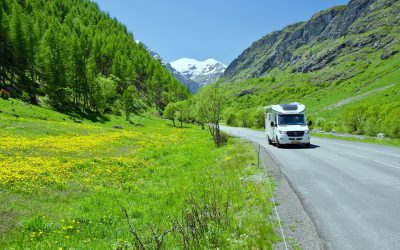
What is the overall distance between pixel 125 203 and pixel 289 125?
21.6 m

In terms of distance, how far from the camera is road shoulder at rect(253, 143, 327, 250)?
26.4ft

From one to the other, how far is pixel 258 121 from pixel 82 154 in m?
83.3

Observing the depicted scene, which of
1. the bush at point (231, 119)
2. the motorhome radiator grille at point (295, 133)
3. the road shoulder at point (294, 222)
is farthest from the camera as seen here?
the bush at point (231, 119)

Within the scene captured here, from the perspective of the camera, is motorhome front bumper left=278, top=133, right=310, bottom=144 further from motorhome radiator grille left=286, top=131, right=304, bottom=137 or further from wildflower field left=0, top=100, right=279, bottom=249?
wildflower field left=0, top=100, right=279, bottom=249

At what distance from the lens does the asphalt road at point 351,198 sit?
27.9 feet

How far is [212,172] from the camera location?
67.5 feet

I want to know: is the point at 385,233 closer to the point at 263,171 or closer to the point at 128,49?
the point at 263,171

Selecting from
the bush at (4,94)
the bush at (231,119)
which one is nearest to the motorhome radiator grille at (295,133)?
the bush at (4,94)

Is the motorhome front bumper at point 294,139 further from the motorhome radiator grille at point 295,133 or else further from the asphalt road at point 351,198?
the asphalt road at point 351,198

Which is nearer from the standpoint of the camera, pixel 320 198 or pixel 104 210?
pixel 320 198

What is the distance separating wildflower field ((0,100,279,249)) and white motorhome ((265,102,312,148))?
9.21 meters

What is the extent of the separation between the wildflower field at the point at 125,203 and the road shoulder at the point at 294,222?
0.46 metres

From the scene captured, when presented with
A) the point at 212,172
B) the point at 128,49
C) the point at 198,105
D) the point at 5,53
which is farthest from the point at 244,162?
the point at 128,49

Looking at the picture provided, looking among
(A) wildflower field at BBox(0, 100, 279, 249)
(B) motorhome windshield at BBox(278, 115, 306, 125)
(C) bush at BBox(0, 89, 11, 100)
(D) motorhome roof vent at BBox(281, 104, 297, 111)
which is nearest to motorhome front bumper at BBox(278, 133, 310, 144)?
(B) motorhome windshield at BBox(278, 115, 306, 125)
